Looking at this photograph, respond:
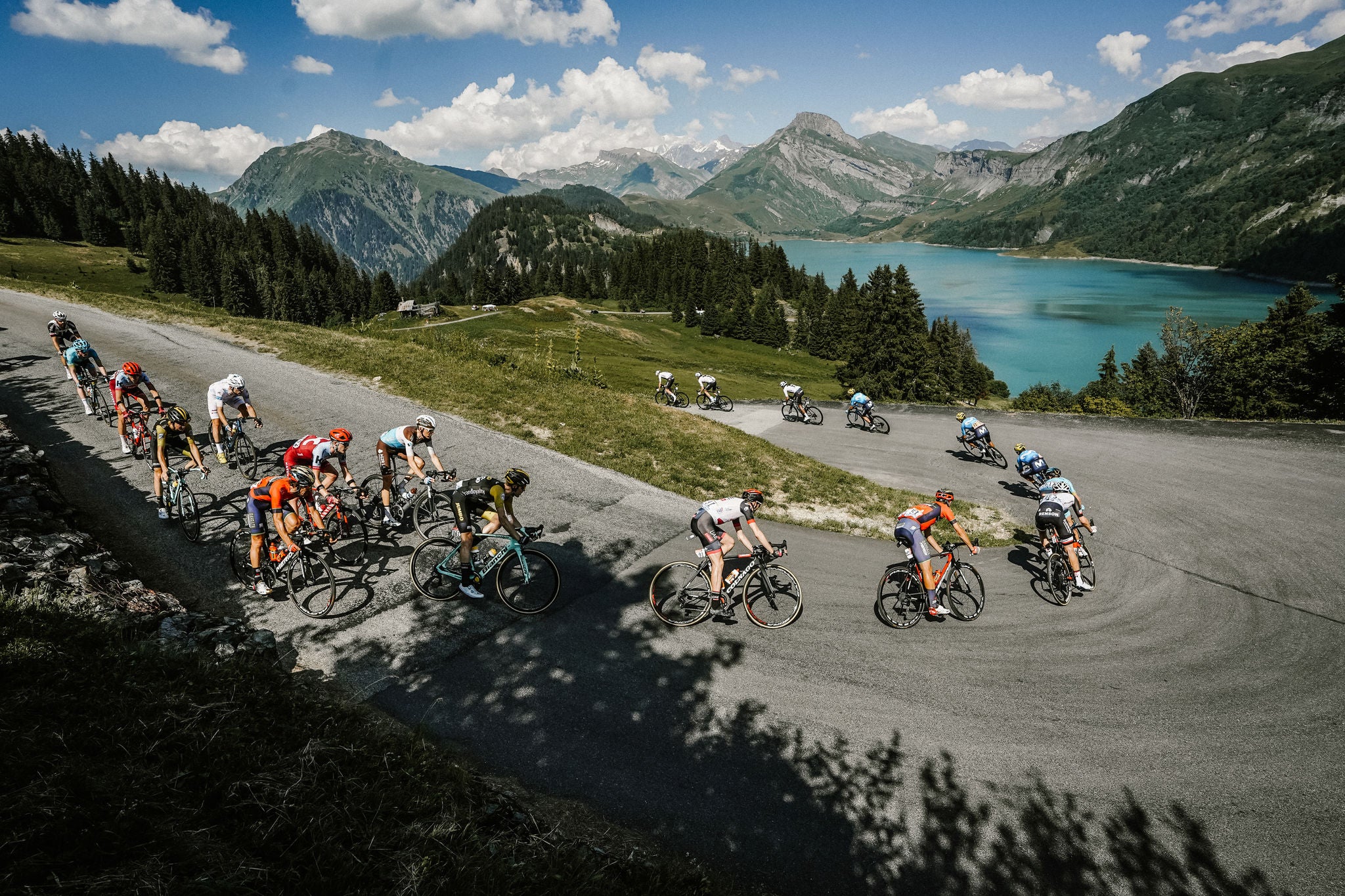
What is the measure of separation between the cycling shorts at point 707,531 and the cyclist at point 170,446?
11.6 m

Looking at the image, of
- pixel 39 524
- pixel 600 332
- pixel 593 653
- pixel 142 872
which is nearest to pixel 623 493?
pixel 593 653

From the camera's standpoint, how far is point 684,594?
35.2 feet

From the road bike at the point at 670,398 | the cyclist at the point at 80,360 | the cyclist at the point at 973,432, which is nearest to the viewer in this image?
the cyclist at the point at 80,360

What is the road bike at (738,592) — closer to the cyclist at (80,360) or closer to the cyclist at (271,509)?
the cyclist at (271,509)

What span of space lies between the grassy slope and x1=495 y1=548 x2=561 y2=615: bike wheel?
6.96 metres

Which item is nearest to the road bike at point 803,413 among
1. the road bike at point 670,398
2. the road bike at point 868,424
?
the road bike at point 868,424

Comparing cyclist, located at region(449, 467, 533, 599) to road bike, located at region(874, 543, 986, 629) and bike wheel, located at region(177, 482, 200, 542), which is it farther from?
road bike, located at region(874, 543, 986, 629)

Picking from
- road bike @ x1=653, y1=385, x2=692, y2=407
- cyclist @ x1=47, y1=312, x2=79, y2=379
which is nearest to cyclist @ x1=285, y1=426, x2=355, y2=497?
cyclist @ x1=47, y1=312, x2=79, y2=379

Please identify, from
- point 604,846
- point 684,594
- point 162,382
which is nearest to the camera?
point 604,846

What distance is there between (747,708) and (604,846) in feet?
10.1

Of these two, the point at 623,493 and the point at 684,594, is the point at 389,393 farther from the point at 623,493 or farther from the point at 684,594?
the point at 684,594

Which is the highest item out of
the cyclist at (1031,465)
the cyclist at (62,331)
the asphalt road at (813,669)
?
the cyclist at (62,331)

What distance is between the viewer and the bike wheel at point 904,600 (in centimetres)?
1117

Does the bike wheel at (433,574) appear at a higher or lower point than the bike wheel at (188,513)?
lower
